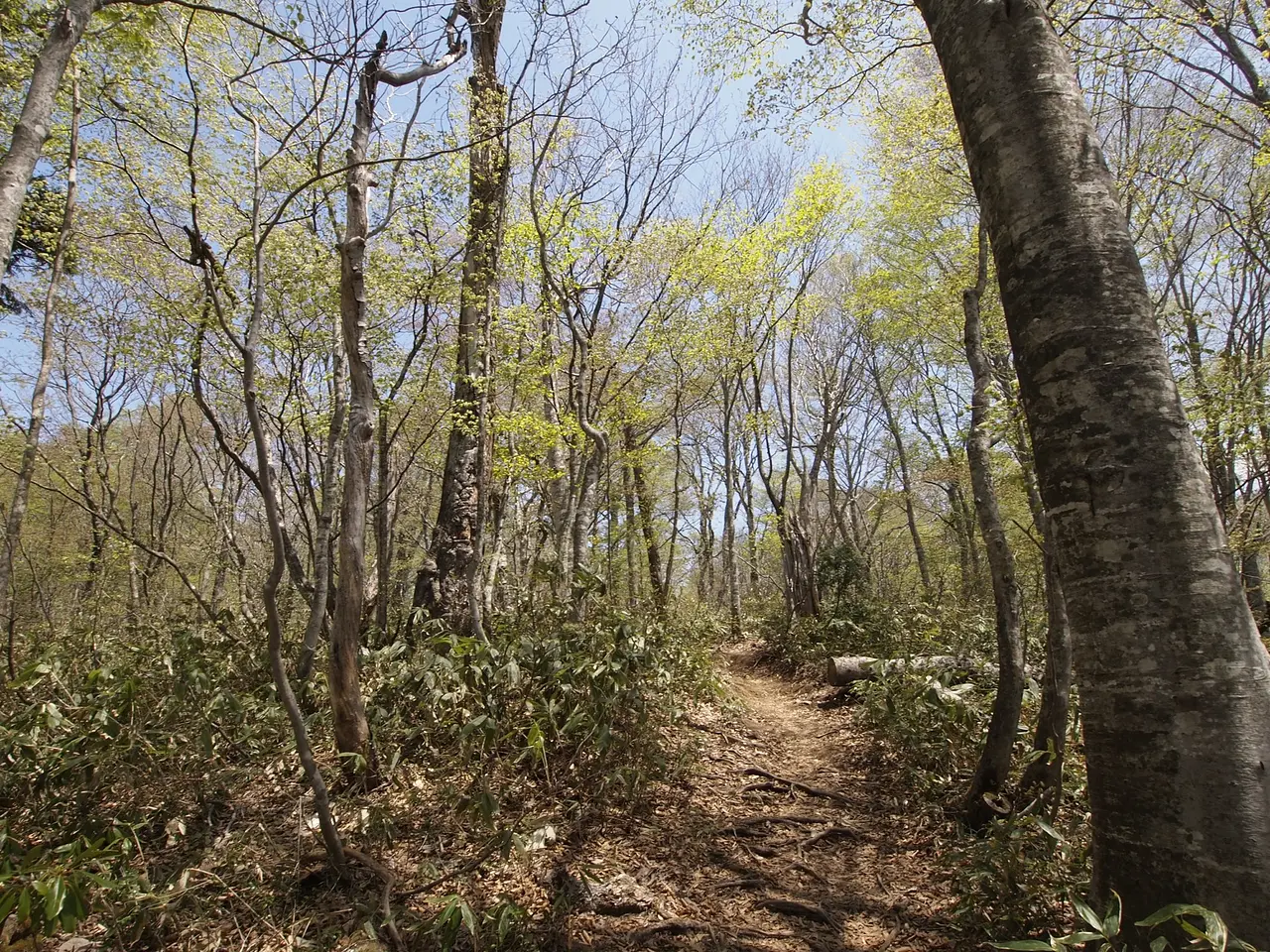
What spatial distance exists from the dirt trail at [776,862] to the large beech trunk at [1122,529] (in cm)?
156

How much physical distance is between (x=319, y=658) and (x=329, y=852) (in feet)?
9.97

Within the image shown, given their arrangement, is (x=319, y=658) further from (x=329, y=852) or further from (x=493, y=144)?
(x=493, y=144)

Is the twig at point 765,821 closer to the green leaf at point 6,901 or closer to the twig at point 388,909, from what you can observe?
the twig at point 388,909

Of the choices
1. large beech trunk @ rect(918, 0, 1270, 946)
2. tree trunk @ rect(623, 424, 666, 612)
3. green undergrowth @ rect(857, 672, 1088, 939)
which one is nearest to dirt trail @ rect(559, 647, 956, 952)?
green undergrowth @ rect(857, 672, 1088, 939)

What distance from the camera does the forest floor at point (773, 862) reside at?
280 cm

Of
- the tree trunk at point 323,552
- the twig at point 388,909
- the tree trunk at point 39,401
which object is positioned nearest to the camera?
the twig at point 388,909

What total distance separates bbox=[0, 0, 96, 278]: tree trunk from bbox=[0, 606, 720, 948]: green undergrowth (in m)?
2.64

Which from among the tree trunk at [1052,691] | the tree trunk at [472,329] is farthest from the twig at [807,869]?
the tree trunk at [472,329]

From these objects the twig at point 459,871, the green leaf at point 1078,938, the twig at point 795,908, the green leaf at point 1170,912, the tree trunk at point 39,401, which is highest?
the tree trunk at point 39,401

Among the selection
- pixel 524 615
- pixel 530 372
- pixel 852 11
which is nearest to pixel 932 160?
pixel 852 11

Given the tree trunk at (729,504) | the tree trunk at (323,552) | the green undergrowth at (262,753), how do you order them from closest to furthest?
the green undergrowth at (262,753)
the tree trunk at (323,552)
the tree trunk at (729,504)

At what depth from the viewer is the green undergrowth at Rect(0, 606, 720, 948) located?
267 centimetres

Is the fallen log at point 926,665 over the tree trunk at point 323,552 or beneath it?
beneath

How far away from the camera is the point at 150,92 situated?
6176 mm
